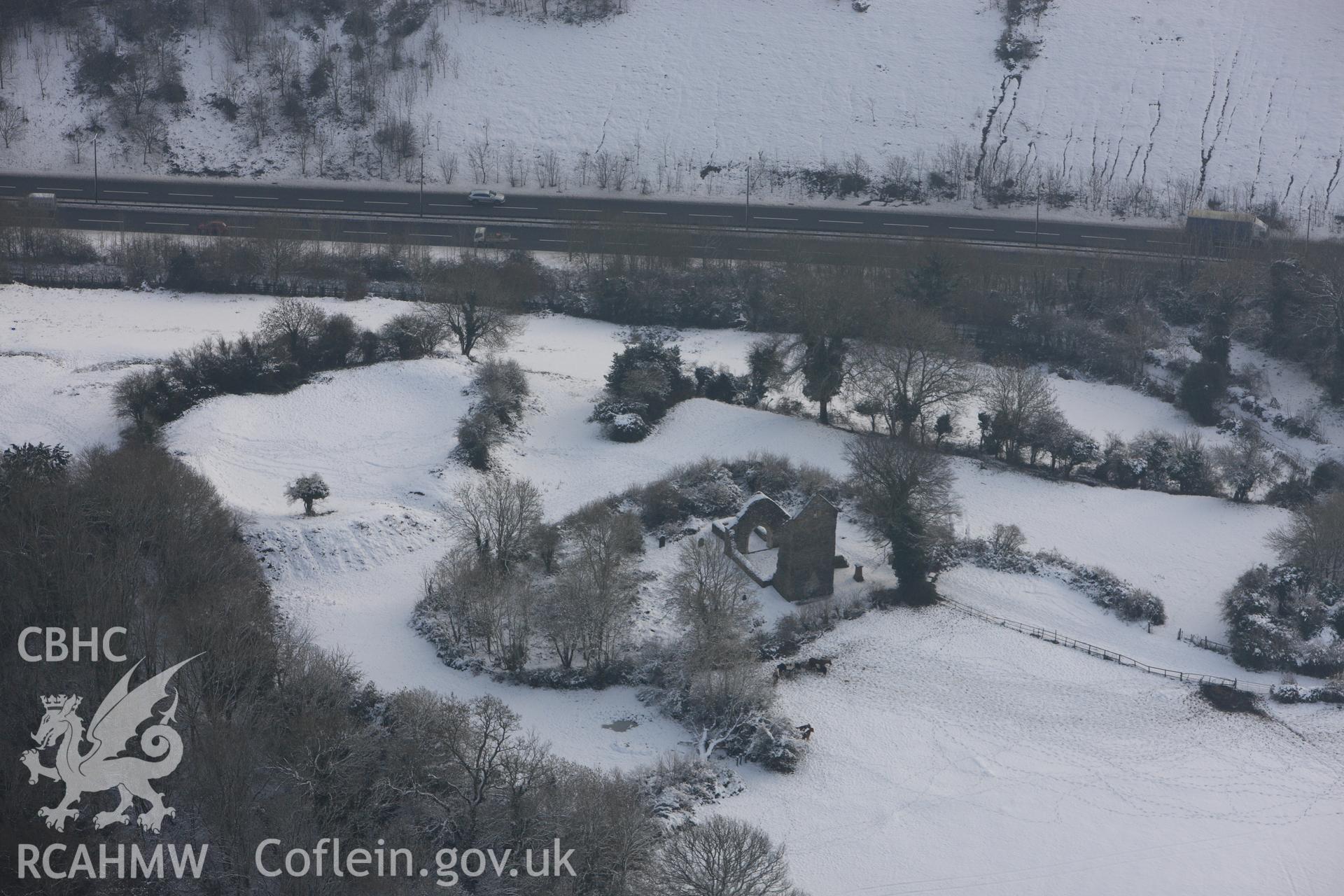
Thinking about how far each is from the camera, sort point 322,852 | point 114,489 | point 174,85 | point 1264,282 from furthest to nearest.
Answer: point 174,85 < point 1264,282 < point 114,489 < point 322,852

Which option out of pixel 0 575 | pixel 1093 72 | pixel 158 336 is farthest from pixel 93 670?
pixel 1093 72

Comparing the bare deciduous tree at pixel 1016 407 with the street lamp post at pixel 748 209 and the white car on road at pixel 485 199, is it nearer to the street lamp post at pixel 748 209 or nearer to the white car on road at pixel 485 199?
the street lamp post at pixel 748 209

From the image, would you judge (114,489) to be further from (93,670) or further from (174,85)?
(174,85)

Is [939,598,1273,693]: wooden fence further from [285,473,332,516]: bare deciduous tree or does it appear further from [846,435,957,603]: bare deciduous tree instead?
[285,473,332,516]: bare deciduous tree

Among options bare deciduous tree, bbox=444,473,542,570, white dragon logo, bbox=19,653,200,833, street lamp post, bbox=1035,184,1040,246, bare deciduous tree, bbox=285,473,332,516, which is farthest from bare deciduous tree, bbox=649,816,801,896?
street lamp post, bbox=1035,184,1040,246

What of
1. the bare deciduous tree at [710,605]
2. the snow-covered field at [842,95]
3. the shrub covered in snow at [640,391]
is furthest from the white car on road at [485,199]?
the bare deciduous tree at [710,605]

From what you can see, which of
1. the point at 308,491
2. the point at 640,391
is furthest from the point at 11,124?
the point at 640,391
